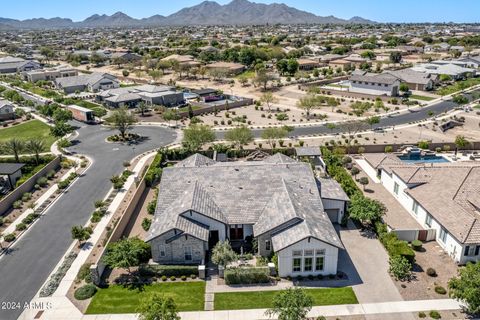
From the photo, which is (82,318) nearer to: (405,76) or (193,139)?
(193,139)

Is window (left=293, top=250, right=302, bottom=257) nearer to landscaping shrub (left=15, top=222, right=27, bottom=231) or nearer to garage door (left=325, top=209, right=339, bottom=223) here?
garage door (left=325, top=209, right=339, bottom=223)

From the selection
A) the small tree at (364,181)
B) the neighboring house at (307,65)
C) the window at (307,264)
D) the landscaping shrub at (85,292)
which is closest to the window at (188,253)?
the landscaping shrub at (85,292)

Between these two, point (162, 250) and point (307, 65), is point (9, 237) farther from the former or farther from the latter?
point (307, 65)

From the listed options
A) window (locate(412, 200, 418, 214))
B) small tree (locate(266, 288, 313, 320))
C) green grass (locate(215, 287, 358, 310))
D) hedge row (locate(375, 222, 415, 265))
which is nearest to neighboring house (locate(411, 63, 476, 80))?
window (locate(412, 200, 418, 214))

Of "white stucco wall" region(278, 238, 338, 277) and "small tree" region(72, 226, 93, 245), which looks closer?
"white stucco wall" region(278, 238, 338, 277)

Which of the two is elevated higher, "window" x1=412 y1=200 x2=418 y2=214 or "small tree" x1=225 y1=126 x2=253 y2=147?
"small tree" x1=225 y1=126 x2=253 y2=147

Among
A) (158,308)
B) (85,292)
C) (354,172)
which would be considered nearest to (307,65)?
(354,172)
